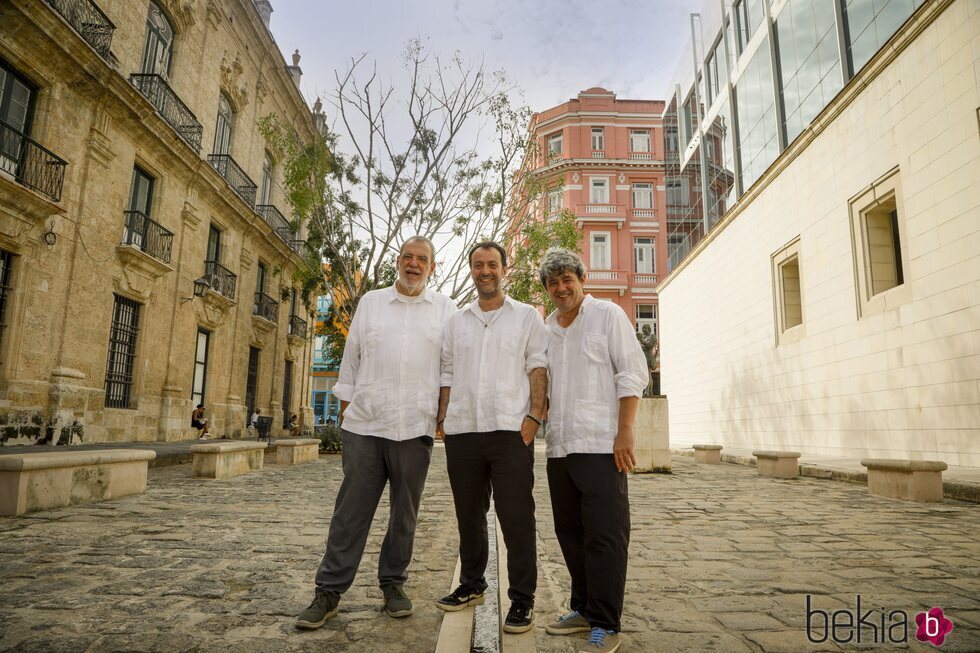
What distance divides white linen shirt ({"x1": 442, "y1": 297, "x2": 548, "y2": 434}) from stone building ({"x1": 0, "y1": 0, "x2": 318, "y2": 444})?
33.4 ft

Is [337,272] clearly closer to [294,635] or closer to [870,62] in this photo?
[870,62]

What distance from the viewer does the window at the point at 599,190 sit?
1212 inches

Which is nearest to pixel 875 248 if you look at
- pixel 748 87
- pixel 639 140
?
pixel 748 87

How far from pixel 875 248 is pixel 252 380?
18868 millimetres

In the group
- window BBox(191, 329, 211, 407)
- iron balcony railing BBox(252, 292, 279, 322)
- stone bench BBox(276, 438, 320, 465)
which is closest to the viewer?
stone bench BBox(276, 438, 320, 465)

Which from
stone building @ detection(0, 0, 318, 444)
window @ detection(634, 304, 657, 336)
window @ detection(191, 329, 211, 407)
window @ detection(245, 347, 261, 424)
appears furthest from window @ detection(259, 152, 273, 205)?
window @ detection(634, 304, 657, 336)

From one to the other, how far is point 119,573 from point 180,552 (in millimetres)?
554

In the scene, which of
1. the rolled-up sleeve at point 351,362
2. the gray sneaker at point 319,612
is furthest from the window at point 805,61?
the gray sneaker at point 319,612

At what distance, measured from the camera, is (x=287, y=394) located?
24.2 meters

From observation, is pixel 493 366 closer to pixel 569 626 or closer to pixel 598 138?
pixel 569 626

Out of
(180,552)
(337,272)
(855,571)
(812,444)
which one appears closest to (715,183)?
(812,444)

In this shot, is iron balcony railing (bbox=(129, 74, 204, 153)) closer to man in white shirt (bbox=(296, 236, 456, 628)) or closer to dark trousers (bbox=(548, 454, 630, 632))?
man in white shirt (bbox=(296, 236, 456, 628))

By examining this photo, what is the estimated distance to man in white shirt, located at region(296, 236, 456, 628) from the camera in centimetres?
270

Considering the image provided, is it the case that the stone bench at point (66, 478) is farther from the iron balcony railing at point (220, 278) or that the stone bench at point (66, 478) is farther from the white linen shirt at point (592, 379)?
the iron balcony railing at point (220, 278)
